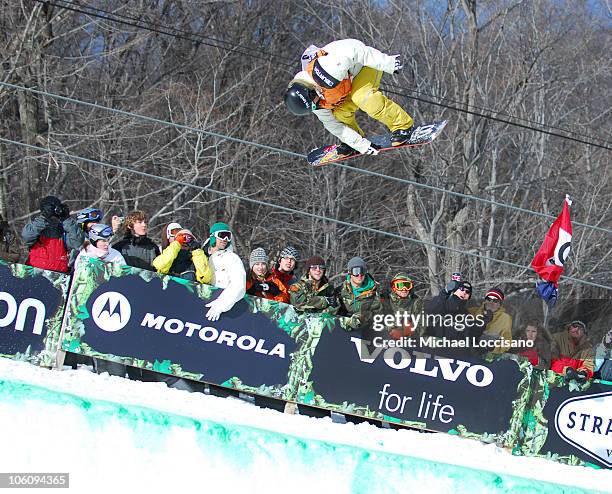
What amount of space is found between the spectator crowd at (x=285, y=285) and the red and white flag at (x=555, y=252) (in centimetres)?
50

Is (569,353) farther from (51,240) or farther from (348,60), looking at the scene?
(51,240)

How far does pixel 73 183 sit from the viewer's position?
66.4 ft

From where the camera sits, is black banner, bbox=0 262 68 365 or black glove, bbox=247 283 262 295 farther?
black glove, bbox=247 283 262 295

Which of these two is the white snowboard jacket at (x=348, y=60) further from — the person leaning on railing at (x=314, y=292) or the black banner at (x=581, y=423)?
the black banner at (x=581, y=423)

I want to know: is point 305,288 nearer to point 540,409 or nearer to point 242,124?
point 540,409

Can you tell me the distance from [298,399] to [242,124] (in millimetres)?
14414

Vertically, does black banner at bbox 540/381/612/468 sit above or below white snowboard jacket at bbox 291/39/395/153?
below

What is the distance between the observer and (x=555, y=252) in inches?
302

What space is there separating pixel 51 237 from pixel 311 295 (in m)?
2.16

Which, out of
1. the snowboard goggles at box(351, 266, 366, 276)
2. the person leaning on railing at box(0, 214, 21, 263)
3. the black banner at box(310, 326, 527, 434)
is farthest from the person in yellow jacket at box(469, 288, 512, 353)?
the person leaning on railing at box(0, 214, 21, 263)

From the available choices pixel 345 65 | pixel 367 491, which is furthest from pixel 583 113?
pixel 367 491

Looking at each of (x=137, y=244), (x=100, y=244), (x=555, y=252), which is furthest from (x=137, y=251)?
(x=555, y=252)

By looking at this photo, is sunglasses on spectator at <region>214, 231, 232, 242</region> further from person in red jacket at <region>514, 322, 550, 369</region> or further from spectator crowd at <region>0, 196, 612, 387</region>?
person in red jacket at <region>514, 322, 550, 369</region>

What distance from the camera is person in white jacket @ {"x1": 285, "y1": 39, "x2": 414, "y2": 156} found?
7.01 m
